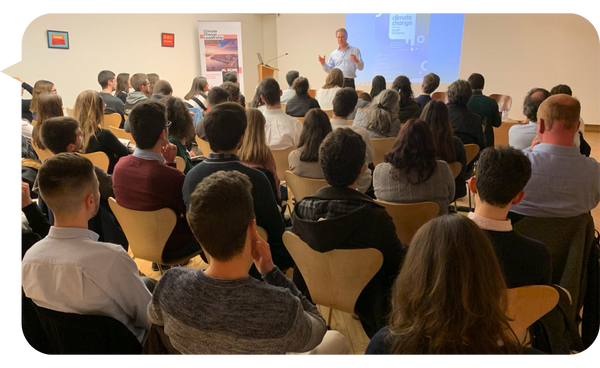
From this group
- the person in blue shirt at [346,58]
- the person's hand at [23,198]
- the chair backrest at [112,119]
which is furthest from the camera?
the person in blue shirt at [346,58]

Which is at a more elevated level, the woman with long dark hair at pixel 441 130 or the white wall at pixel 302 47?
the white wall at pixel 302 47

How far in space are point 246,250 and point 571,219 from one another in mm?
1785

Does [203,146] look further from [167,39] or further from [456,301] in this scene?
[167,39]

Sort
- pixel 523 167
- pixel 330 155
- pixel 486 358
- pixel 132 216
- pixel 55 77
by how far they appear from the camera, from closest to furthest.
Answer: pixel 486 358, pixel 523 167, pixel 330 155, pixel 132 216, pixel 55 77

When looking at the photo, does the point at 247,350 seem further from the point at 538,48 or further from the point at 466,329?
the point at 538,48

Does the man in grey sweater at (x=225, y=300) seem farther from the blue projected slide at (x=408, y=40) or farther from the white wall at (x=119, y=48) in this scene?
the blue projected slide at (x=408, y=40)

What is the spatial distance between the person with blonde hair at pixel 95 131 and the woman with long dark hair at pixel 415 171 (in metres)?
2.23

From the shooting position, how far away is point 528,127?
3227 mm

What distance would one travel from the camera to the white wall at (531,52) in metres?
8.34

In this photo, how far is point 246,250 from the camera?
1.20 meters

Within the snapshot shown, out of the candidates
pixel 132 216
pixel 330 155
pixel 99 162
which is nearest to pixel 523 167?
pixel 330 155

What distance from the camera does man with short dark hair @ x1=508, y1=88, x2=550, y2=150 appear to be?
3.23m

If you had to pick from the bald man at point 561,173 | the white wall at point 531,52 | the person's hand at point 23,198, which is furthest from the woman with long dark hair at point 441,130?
the white wall at point 531,52

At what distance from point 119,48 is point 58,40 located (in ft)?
3.49
